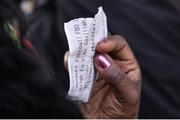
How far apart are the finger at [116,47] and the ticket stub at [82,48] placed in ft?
0.06

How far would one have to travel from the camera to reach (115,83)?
1.24m

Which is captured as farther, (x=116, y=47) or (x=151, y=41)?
(x=151, y=41)

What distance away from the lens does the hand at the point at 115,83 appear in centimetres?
119

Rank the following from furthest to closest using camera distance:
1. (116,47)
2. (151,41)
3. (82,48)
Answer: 1. (151,41)
2. (116,47)
3. (82,48)

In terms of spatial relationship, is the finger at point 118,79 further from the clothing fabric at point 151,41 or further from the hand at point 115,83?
the clothing fabric at point 151,41

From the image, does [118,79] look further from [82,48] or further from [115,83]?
[82,48]

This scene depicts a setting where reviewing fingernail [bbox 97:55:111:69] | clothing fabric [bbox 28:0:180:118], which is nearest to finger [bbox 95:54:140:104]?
fingernail [bbox 97:55:111:69]

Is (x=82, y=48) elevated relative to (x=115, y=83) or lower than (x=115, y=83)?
elevated

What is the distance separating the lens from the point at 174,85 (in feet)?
5.61

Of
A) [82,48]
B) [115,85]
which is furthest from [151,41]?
[82,48]

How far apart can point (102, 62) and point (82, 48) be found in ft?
0.31

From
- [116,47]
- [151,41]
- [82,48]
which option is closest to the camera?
[82,48]

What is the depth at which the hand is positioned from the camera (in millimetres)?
1187

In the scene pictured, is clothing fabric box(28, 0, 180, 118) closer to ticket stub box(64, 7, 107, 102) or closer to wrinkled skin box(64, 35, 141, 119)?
wrinkled skin box(64, 35, 141, 119)
